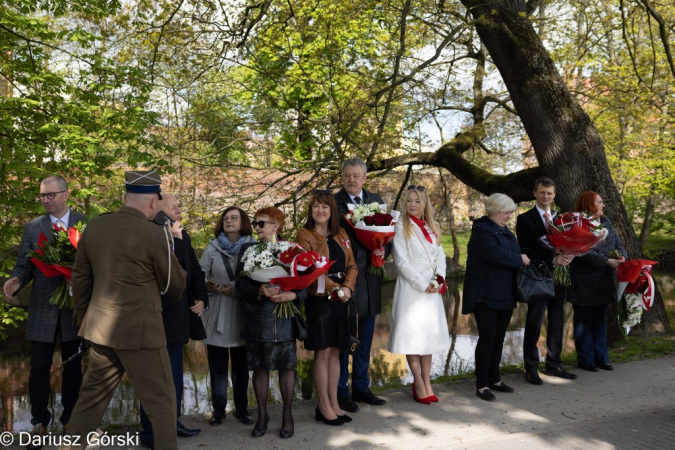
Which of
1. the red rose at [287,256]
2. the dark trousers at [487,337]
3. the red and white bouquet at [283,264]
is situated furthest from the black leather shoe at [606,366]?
the red rose at [287,256]

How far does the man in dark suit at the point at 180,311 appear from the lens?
514cm

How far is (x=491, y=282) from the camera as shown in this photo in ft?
20.9

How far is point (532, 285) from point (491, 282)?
47cm

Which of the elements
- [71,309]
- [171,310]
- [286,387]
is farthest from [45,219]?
[286,387]

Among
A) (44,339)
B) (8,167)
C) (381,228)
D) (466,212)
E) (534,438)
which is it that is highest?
(466,212)

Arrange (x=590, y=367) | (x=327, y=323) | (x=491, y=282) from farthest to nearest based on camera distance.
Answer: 1. (x=590, y=367)
2. (x=491, y=282)
3. (x=327, y=323)

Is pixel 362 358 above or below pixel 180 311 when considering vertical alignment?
below

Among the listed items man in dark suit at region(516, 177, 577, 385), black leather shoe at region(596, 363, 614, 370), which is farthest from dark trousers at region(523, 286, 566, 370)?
black leather shoe at region(596, 363, 614, 370)

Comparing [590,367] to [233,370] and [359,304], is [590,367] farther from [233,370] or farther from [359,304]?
[233,370]

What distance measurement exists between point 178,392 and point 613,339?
6498 millimetres

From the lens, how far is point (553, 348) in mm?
7145

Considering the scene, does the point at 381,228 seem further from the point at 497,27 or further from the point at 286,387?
the point at 497,27

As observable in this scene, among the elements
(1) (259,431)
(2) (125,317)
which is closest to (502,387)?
(1) (259,431)

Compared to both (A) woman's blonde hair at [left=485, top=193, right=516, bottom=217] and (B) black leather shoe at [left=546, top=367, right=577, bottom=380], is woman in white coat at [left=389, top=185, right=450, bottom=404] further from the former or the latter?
(B) black leather shoe at [left=546, top=367, right=577, bottom=380]
